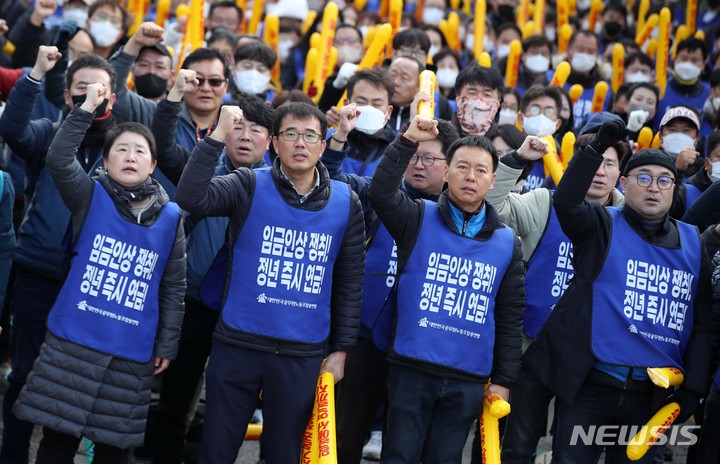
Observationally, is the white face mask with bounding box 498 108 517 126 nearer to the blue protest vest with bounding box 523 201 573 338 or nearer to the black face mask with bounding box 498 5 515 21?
the blue protest vest with bounding box 523 201 573 338

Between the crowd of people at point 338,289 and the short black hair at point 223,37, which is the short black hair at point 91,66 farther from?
the short black hair at point 223,37

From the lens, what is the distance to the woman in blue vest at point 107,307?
433 centimetres

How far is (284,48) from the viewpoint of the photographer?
10.1 metres

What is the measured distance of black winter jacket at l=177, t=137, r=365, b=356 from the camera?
13.9ft

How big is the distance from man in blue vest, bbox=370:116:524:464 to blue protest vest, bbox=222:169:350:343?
330mm

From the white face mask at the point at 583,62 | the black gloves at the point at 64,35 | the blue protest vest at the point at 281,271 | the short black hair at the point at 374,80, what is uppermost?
the white face mask at the point at 583,62

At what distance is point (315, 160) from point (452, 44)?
6203 mm

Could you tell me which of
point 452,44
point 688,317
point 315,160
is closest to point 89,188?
point 315,160

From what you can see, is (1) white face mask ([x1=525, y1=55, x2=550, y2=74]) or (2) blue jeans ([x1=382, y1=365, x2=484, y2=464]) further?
(1) white face mask ([x1=525, y1=55, x2=550, y2=74])

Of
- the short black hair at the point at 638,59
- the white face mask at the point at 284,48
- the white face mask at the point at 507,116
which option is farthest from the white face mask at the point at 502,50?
the white face mask at the point at 507,116

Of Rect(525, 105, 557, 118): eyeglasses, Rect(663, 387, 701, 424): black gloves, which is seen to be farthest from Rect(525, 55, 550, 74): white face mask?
Rect(663, 387, 701, 424): black gloves

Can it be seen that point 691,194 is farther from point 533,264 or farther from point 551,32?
point 551,32

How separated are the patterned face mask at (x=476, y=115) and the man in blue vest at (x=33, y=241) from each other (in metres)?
2.21

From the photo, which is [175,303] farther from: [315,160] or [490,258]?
[490,258]
